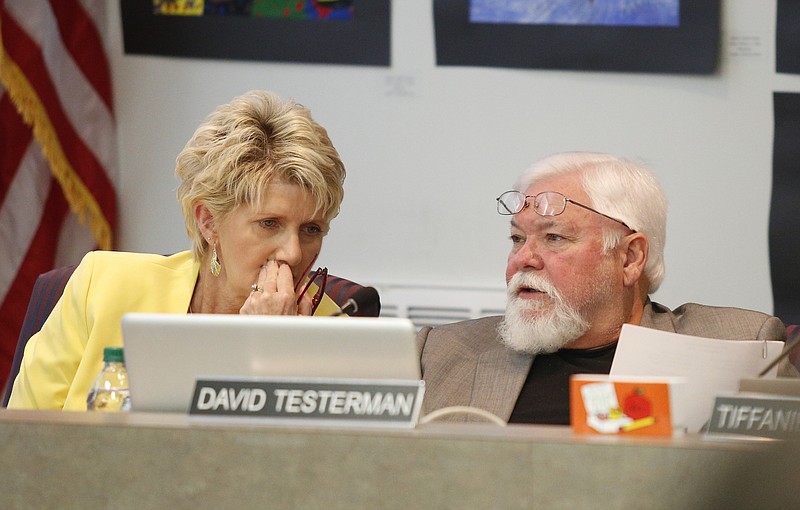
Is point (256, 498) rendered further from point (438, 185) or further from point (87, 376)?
point (438, 185)

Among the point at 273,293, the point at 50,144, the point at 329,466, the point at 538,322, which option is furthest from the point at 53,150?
the point at 329,466

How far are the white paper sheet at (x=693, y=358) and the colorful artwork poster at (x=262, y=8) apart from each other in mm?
2007

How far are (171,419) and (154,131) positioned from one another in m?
2.65

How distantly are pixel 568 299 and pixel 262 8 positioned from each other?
1831mm

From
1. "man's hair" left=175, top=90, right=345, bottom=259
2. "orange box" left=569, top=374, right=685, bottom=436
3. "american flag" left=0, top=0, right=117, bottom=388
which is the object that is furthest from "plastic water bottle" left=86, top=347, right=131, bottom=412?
"american flag" left=0, top=0, right=117, bottom=388

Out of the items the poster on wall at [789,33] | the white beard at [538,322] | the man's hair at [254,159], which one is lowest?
the white beard at [538,322]

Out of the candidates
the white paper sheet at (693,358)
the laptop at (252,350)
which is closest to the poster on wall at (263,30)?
the white paper sheet at (693,358)

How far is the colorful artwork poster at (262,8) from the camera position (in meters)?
3.59

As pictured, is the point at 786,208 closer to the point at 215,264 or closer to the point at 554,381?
the point at 554,381

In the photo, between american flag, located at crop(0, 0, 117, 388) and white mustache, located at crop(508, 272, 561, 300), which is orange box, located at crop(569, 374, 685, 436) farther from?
american flag, located at crop(0, 0, 117, 388)

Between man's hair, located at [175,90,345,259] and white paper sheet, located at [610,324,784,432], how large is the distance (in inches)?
28.2

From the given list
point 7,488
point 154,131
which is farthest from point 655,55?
point 7,488

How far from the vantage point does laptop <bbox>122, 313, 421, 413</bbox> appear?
131 centimetres

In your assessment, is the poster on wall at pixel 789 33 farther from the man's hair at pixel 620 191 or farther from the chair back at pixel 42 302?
the chair back at pixel 42 302
